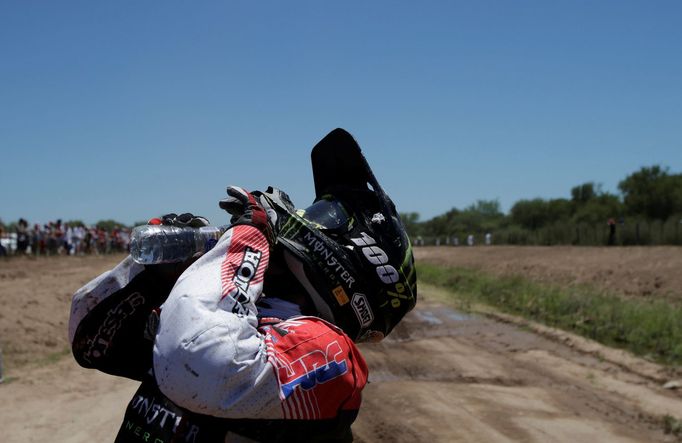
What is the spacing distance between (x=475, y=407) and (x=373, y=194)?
14.4 ft

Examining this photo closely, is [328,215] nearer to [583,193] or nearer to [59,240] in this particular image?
[59,240]

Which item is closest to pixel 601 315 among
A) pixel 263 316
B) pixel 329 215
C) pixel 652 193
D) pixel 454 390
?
pixel 454 390

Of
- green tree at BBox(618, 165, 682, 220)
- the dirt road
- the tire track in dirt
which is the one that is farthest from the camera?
green tree at BBox(618, 165, 682, 220)

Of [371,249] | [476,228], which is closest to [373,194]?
[371,249]

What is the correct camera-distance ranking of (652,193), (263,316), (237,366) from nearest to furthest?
(237,366) < (263,316) < (652,193)

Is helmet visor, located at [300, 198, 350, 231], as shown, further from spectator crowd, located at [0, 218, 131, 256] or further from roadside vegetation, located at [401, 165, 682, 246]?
spectator crowd, located at [0, 218, 131, 256]

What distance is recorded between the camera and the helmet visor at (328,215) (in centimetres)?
202

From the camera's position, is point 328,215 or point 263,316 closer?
point 263,316

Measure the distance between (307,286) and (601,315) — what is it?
45.2ft

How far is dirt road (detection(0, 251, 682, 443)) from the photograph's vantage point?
538 cm

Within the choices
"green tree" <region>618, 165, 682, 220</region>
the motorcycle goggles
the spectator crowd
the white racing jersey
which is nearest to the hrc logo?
the white racing jersey

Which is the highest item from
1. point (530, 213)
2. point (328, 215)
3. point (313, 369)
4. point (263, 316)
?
point (530, 213)

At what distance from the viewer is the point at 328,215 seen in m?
2.07

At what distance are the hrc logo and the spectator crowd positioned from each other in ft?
83.7
